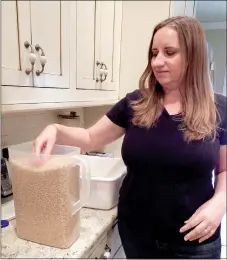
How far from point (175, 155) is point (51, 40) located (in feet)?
2.12

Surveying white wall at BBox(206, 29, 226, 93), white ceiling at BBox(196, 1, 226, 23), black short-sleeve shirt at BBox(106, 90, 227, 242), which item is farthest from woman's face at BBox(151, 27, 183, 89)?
white wall at BBox(206, 29, 226, 93)

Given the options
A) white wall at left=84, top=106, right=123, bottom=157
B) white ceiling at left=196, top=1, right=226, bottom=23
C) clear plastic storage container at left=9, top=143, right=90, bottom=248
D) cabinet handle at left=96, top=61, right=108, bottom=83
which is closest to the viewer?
clear plastic storage container at left=9, top=143, right=90, bottom=248

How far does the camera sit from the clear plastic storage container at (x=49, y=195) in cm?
68

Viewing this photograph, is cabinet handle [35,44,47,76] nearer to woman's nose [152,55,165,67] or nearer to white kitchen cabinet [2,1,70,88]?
white kitchen cabinet [2,1,70,88]

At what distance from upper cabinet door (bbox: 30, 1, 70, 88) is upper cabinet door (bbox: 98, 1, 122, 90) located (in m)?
A: 0.35

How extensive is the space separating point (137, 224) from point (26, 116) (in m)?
0.78

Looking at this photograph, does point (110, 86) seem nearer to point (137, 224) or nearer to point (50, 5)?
point (50, 5)

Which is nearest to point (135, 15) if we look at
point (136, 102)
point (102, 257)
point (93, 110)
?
point (93, 110)

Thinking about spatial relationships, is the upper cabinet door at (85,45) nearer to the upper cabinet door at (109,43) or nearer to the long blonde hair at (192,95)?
the upper cabinet door at (109,43)

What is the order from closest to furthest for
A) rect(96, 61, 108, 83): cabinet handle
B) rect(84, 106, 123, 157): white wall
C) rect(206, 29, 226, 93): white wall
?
rect(96, 61, 108, 83): cabinet handle → rect(84, 106, 123, 157): white wall → rect(206, 29, 226, 93): white wall

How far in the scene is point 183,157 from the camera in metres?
0.83

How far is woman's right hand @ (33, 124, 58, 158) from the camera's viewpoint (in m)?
0.74

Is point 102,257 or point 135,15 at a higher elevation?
point 135,15

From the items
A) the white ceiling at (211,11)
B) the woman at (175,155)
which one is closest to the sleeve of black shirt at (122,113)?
the woman at (175,155)
